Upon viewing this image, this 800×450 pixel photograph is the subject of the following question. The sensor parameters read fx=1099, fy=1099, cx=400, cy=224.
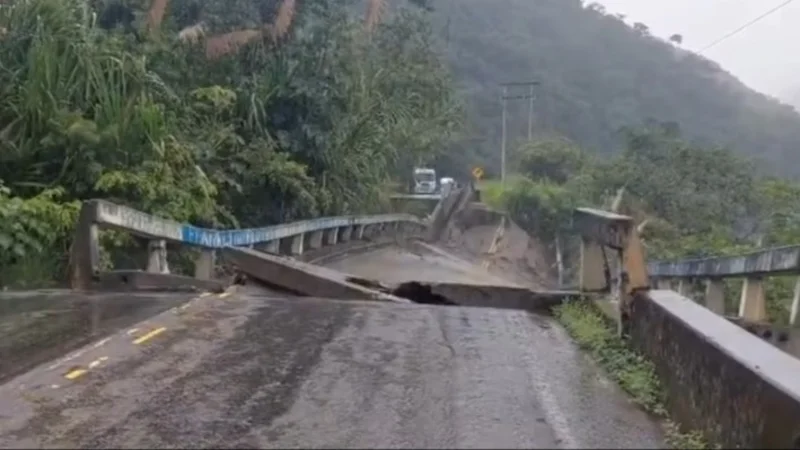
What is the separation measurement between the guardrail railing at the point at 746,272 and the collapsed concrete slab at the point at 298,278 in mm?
3234

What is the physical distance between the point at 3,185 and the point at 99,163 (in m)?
1.25

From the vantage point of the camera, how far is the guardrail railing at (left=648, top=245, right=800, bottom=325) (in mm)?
9047

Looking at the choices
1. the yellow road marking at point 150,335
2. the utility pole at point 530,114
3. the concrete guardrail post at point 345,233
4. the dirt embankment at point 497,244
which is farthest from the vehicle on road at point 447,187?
the yellow road marking at point 150,335

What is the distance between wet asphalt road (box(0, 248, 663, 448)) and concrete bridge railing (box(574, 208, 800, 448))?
1.05 feet

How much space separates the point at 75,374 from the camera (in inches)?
258

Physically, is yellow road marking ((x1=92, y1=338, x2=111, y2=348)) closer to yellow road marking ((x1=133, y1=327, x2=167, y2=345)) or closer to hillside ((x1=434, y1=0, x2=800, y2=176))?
yellow road marking ((x1=133, y1=327, x2=167, y2=345))

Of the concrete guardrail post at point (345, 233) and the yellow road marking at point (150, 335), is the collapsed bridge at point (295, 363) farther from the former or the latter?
the concrete guardrail post at point (345, 233)

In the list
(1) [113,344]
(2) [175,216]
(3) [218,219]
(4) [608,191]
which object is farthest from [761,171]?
(1) [113,344]

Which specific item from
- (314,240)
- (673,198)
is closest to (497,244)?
(673,198)

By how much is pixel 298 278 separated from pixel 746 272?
172 inches

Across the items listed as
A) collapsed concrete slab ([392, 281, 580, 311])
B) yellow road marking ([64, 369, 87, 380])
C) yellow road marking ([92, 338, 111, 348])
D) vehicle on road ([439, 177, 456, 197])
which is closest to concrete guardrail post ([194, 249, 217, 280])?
collapsed concrete slab ([392, 281, 580, 311])

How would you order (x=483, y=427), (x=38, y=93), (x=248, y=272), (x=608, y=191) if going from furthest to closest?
1. (x=608, y=191)
2. (x=38, y=93)
3. (x=248, y=272)
4. (x=483, y=427)

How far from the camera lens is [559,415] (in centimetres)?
553

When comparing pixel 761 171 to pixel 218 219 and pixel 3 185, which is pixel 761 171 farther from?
pixel 3 185
